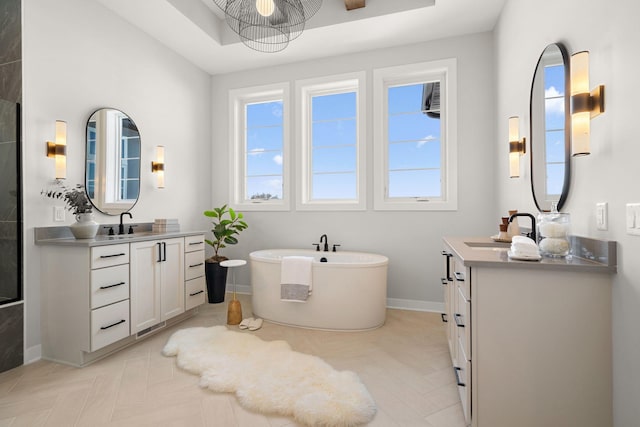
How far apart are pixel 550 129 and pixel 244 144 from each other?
11.8 feet

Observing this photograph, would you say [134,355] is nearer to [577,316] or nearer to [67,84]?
[67,84]

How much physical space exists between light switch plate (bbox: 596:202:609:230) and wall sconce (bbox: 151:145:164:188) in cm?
372

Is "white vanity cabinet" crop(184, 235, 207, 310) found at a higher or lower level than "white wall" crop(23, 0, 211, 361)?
lower

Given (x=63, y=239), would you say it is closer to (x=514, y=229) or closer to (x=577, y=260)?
(x=577, y=260)

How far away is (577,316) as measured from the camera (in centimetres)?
137

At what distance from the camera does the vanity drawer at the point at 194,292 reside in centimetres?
325

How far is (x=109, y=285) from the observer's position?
2438 millimetres

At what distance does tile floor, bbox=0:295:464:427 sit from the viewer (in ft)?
5.69

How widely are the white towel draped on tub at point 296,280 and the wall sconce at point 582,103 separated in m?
2.18

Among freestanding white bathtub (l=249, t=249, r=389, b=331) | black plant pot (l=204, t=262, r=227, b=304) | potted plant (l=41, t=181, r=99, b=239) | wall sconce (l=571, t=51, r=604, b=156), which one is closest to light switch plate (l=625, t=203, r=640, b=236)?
wall sconce (l=571, t=51, r=604, b=156)

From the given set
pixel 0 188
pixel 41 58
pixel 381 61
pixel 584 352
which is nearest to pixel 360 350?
pixel 584 352

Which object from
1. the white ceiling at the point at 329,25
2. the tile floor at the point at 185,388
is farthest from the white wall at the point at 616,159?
the white ceiling at the point at 329,25

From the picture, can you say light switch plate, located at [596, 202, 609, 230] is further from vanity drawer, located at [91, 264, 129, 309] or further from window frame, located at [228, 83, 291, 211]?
window frame, located at [228, 83, 291, 211]

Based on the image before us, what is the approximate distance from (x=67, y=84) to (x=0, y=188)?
101 cm
